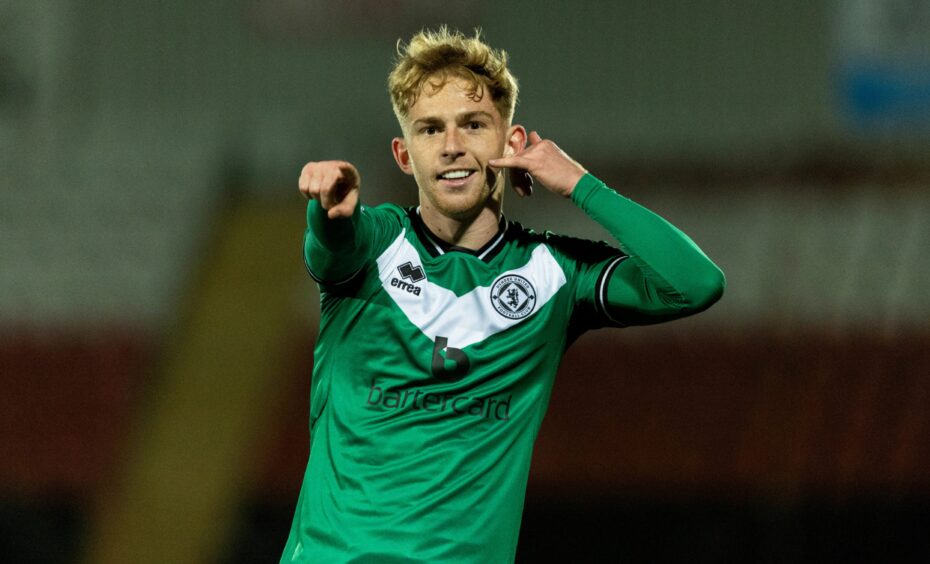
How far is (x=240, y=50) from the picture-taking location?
35.2ft

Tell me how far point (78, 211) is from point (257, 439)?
3.29m

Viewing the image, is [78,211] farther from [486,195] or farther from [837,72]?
[486,195]

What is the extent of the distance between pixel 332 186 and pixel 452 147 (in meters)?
0.38

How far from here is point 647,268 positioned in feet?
9.00

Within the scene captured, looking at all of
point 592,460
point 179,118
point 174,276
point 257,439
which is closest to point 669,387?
point 592,460

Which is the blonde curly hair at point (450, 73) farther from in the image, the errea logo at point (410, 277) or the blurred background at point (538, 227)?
the blurred background at point (538, 227)

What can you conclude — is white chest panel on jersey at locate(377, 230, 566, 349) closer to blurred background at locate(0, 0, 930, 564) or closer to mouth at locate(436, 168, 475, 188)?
mouth at locate(436, 168, 475, 188)

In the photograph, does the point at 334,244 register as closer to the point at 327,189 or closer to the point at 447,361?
the point at 327,189

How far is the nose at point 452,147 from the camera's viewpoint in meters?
2.75

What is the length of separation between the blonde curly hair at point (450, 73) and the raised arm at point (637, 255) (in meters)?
0.15

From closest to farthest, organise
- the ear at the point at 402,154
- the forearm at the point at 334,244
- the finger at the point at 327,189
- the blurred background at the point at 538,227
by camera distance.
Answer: the finger at the point at 327,189 → the forearm at the point at 334,244 → the ear at the point at 402,154 → the blurred background at the point at 538,227

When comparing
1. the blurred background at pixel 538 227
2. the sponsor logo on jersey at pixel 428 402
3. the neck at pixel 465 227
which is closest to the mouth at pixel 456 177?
the neck at pixel 465 227

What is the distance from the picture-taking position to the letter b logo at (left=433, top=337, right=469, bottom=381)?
2.74 meters

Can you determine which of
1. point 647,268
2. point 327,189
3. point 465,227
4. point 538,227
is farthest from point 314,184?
point 538,227
